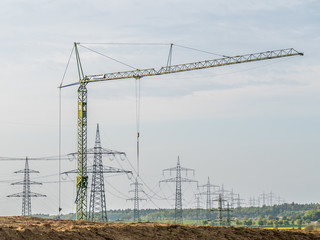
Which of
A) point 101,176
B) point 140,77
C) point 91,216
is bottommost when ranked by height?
point 91,216

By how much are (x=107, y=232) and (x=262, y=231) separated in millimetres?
14473

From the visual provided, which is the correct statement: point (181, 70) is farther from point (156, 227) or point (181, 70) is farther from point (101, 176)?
point (156, 227)

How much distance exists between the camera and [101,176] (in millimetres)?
73812

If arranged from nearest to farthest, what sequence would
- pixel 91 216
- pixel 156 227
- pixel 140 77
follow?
pixel 156 227 < pixel 91 216 < pixel 140 77

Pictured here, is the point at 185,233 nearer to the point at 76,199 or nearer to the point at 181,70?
the point at 76,199

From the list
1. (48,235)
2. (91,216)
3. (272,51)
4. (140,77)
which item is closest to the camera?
(48,235)

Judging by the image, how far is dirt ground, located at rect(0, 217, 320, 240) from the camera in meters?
26.8

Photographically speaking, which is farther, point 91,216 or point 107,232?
point 91,216

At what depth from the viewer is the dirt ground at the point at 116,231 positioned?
26795 millimetres

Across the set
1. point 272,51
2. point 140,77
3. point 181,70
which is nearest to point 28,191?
point 140,77

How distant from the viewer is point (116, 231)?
30750 millimetres

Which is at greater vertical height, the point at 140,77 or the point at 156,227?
the point at 140,77

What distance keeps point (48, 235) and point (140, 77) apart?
65.2 meters

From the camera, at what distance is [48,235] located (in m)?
26.9
